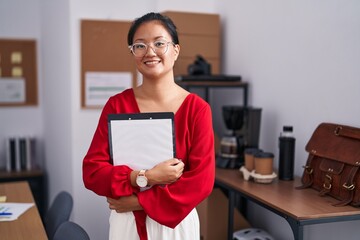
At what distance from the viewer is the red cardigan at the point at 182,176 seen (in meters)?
1.32

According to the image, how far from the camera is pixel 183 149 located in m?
1.38

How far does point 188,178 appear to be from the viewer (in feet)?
4.36

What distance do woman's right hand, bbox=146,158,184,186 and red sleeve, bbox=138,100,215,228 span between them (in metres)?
0.02

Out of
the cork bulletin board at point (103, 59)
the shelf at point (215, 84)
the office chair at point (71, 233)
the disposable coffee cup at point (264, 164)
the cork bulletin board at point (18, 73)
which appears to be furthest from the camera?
the cork bulletin board at point (18, 73)

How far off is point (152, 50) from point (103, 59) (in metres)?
1.77

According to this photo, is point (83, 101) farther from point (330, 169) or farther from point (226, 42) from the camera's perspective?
point (330, 169)

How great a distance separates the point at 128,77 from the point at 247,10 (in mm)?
969

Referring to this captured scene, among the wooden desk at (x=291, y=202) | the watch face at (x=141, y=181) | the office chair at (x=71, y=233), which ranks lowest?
the office chair at (x=71, y=233)

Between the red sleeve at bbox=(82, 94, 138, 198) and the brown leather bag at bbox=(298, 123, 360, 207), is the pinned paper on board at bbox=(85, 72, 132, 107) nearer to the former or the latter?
the brown leather bag at bbox=(298, 123, 360, 207)

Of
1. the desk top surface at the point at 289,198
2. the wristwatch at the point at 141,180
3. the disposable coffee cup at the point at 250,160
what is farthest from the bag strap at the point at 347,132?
the wristwatch at the point at 141,180

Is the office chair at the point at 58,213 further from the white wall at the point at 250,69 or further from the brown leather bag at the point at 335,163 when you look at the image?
the brown leather bag at the point at 335,163

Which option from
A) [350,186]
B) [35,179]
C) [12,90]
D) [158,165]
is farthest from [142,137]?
[12,90]

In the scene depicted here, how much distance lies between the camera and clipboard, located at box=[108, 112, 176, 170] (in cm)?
134

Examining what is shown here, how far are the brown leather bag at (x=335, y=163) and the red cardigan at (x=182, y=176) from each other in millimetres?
800
